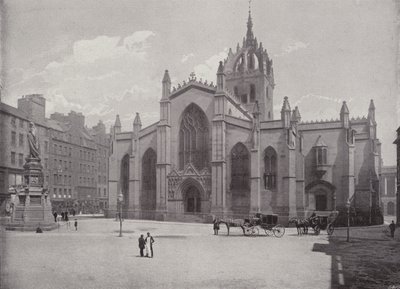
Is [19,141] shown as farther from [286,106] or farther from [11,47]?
[11,47]

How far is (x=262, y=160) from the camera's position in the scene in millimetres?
40969

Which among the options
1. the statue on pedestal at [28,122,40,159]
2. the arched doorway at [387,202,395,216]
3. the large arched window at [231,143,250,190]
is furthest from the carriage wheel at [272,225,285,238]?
the arched doorway at [387,202,395,216]

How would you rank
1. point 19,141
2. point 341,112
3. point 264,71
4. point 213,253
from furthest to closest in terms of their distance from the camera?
point 264,71
point 19,141
point 341,112
point 213,253

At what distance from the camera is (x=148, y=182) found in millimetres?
46844

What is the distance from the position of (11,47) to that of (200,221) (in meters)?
30.6

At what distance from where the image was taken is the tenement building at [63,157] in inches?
2009

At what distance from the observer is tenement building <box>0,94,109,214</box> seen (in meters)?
51.0

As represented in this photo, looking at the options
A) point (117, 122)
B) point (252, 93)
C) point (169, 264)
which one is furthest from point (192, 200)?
point (169, 264)

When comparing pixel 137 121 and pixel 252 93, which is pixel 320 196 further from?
pixel 252 93

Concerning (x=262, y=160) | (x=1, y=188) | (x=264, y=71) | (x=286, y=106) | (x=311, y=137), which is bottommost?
(x=1, y=188)

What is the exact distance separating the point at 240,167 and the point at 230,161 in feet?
4.07

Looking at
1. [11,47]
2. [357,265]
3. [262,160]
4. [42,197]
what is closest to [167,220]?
[262,160]

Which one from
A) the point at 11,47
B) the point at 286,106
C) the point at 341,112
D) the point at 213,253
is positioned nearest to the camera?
the point at 11,47

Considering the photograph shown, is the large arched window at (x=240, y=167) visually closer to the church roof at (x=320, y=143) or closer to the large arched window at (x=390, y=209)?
the church roof at (x=320, y=143)
